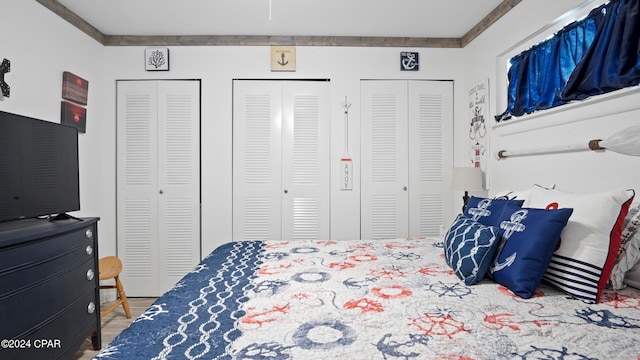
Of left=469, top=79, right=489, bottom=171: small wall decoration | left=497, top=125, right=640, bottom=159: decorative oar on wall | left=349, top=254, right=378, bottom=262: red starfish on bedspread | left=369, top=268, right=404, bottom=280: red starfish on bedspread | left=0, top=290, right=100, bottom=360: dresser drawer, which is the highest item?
left=469, top=79, right=489, bottom=171: small wall decoration

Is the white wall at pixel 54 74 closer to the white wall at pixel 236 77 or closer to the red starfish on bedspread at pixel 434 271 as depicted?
the white wall at pixel 236 77

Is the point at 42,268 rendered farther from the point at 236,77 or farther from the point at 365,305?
the point at 236,77

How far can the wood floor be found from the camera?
212cm

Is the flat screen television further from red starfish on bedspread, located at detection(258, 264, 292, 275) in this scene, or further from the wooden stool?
red starfish on bedspread, located at detection(258, 264, 292, 275)

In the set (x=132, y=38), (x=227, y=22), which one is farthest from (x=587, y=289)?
(x=132, y=38)

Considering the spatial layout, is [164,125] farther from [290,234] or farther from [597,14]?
[597,14]

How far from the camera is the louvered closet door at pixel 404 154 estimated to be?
3252 mm

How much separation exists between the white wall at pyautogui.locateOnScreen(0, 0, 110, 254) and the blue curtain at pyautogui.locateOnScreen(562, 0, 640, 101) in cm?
367

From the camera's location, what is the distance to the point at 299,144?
3230mm

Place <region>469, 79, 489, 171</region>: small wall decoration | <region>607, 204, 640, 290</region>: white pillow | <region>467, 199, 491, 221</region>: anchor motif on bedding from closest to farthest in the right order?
1. <region>607, 204, 640, 290</region>: white pillow
2. <region>467, 199, 491, 221</region>: anchor motif on bedding
3. <region>469, 79, 489, 171</region>: small wall decoration

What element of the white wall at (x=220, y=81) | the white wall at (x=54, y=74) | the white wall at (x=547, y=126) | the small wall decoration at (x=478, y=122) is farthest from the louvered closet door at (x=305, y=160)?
the white wall at (x=54, y=74)

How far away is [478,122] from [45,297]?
3.51 m

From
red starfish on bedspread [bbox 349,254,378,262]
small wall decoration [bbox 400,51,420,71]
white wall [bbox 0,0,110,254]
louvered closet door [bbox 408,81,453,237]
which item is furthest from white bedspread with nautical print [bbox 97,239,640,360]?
small wall decoration [bbox 400,51,420,71]

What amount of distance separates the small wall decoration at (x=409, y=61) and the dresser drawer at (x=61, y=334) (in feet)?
11.0
